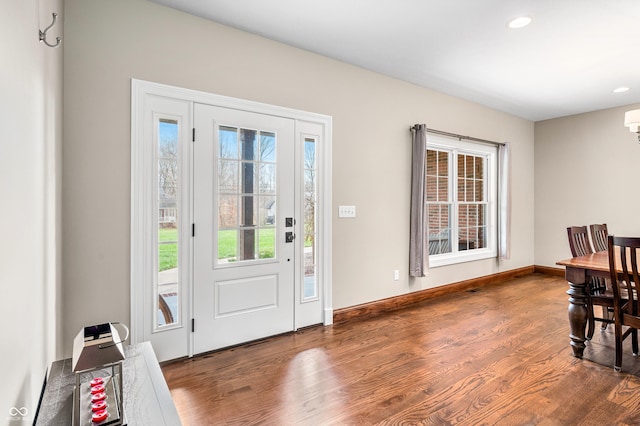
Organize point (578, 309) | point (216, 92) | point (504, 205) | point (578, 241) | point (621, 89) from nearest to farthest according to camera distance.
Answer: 1. point (578, 309)
2. point (216, 92)
3. point (578, 241)
4. point (621, 89)
5. point (504, 205)

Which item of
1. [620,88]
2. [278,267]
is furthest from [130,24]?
[620,88]

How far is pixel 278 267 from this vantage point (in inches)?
129

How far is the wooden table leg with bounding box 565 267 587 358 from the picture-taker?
9.07 feet

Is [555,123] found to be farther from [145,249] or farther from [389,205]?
[145,249]

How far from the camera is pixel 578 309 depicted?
2.79m

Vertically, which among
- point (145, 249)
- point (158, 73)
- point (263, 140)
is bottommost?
point (145, 249)

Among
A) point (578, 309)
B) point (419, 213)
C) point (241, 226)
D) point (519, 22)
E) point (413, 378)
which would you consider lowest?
point (413, 378)

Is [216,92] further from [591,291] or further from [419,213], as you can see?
[591,291]

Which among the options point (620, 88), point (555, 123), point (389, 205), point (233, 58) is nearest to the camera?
point (233, 58)

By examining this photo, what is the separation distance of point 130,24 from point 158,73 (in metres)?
0.37

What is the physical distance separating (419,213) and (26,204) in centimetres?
377

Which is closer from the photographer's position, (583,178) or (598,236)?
(598,236)

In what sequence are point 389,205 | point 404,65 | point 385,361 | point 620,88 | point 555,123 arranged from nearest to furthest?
point 385,361
point 404,65
point 389,205
point 620,88
point 555,123

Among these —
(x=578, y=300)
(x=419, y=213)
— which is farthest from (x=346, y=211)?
(x=578, y=300)
